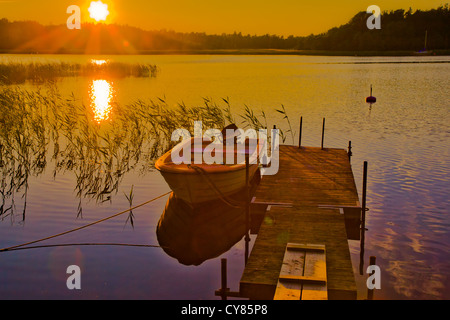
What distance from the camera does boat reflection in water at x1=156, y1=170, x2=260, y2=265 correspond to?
441 inches

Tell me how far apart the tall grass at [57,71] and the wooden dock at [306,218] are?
2609 cm

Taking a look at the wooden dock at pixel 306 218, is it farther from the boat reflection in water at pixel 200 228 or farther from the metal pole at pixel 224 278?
the boat reflection in water at pixel 200 228

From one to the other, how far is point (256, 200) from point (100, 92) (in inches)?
1274

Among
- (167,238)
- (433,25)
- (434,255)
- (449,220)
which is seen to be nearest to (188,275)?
(167,238)

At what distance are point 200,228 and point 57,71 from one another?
38019mm

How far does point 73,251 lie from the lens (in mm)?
11000

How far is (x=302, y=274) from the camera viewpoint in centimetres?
788

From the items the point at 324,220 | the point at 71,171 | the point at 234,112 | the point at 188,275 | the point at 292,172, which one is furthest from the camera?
the point at 234,112

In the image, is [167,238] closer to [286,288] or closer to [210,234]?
[210,234]

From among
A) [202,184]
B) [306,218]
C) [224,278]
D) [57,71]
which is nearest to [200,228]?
[202,184]

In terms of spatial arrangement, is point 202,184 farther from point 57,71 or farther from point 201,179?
point 57,71

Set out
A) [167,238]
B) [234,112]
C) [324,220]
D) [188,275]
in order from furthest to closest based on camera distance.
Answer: [234,112], [167,238], [324,220], [188,275]

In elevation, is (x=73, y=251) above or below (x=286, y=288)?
below

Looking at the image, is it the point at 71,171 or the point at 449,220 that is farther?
the point at 71,171
